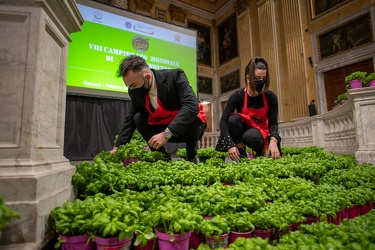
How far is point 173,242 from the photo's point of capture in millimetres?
1136

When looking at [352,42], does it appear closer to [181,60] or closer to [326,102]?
[326,102]

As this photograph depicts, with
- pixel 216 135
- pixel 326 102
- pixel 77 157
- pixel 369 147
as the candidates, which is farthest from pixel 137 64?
pixel 326 102

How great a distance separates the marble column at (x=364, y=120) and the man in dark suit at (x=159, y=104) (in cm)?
239

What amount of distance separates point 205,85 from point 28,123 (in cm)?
1420

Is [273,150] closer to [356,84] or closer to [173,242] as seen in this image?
[173,242]

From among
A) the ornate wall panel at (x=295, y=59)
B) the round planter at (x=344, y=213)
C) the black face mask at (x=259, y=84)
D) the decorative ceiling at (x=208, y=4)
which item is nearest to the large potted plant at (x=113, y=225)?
the round planter at (x=344, y=213)

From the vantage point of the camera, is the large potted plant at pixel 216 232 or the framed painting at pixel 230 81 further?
the framed painting at pixel 230 81

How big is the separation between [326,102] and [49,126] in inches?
407

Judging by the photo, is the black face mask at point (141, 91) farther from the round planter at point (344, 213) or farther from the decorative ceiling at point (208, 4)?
the decorative ceiling at point (208, 4)

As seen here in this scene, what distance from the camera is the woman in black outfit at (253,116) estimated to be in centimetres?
333

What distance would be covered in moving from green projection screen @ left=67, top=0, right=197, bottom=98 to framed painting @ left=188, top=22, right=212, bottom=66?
767cm

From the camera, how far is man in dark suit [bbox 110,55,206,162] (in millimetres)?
2611

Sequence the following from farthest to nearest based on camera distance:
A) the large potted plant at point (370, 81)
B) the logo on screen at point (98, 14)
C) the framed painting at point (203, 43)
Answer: the framed painting at point (203, 43) → the logo on screen at point (98, 14) → the large potted plant at point (370, 81)

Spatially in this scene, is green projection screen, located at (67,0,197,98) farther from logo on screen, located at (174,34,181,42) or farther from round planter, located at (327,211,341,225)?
round planter, located at (327,211,341,225)
